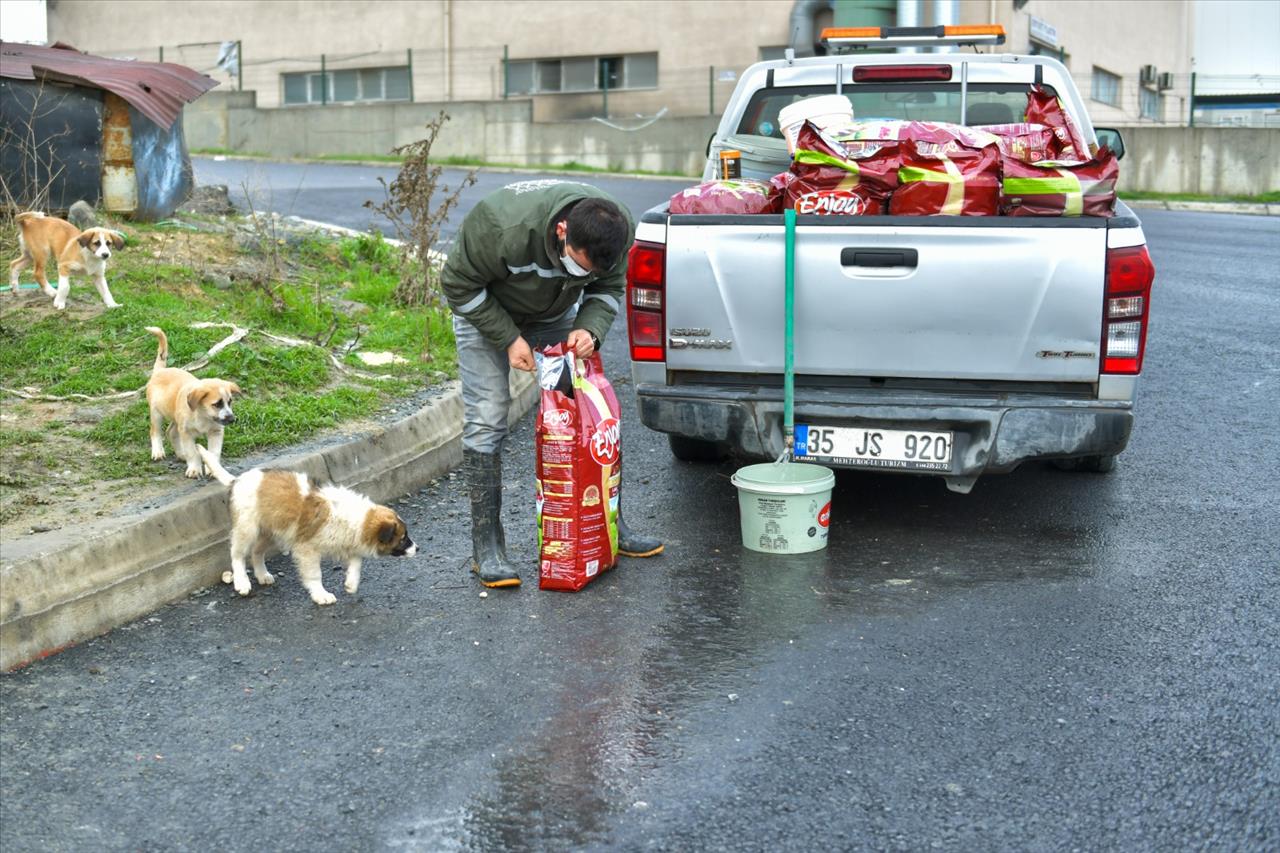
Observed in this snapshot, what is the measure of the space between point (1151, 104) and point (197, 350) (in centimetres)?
3269

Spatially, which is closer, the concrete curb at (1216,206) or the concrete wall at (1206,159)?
the concrete curb at (1216,206)

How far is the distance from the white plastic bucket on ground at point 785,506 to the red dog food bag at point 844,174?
43.7 inches

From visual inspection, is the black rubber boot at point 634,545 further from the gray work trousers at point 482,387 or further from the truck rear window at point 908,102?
the truck rear window at point 908,102

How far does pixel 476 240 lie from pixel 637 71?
26.4 meters

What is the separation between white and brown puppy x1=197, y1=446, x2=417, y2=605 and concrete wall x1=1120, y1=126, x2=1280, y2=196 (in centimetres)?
2237

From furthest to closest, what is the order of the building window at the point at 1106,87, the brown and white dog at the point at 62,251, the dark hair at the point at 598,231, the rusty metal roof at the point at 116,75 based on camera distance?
1. the building window at the point at 1106,87
2. the rusty metal roof at the point at 116,75
3. the brown and white dog at the point at 62,251
4. the dark hair at the point at 598,231

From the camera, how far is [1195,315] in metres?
11.4

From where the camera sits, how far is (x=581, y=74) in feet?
103

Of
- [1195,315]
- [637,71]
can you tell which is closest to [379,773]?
[1195,315]

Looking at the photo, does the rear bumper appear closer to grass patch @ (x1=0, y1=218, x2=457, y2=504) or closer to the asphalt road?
the asphalt road

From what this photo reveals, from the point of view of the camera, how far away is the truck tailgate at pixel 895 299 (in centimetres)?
535

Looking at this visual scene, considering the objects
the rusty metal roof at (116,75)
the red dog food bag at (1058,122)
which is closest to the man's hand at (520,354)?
the red dog food bag at (1058,122)

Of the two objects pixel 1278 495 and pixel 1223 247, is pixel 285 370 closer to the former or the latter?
pixel 1278 495

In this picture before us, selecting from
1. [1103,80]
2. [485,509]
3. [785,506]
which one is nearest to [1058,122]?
[785,506]
